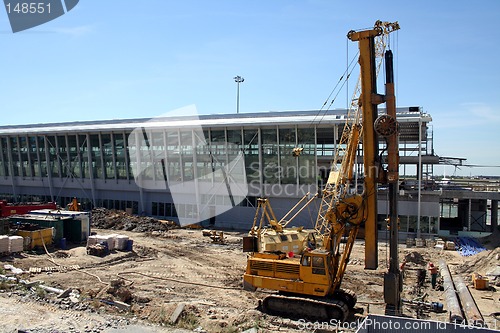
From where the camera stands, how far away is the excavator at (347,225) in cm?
1581

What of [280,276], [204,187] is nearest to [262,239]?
[280,276]

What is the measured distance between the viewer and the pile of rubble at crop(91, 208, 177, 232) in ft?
135

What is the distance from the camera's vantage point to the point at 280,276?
17625 mm

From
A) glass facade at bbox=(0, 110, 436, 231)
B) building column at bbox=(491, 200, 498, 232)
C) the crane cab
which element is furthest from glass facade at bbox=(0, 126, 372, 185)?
the crane cab

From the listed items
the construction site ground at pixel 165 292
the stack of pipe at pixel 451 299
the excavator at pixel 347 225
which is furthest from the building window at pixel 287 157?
the excavator at pixel 347 225

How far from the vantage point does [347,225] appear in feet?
54.7

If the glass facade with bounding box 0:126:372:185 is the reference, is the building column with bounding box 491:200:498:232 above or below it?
below

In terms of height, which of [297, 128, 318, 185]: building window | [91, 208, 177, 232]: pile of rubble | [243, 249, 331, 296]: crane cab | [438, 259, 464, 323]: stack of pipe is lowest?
[91, 208, 177, 232]: pile of rubble

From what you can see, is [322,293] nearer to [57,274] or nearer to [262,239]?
[262,239]

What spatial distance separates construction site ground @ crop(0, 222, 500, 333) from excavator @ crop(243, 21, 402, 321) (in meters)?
0.81

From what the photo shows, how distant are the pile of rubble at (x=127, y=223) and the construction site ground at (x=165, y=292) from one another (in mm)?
8679

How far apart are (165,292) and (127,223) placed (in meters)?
23.0

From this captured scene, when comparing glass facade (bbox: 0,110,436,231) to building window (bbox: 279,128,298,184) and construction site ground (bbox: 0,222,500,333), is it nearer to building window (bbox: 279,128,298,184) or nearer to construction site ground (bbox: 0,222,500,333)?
building window (bbox: 279,128,298,184)

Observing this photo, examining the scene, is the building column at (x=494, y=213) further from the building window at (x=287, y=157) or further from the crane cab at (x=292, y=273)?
the crane cab at (x=292, y=273)
